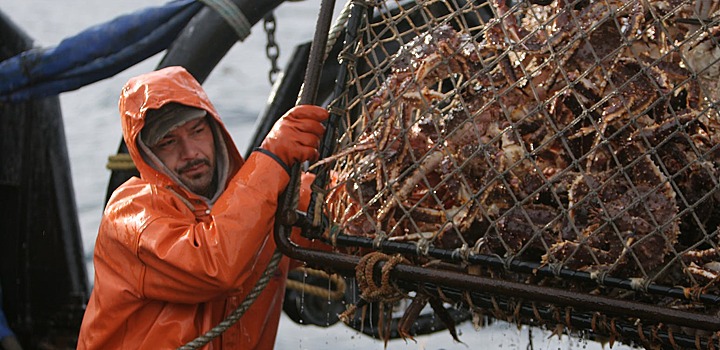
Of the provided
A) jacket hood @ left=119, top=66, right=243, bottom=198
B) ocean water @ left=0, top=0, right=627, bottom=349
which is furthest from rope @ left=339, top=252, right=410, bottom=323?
ocean water @ left=0, top=0, right=627, bottom=349

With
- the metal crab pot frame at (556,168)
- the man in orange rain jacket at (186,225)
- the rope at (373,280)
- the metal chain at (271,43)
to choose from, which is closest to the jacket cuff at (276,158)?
the man in orange rain jacket at (186,225)

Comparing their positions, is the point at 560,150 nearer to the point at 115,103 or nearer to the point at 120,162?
the point at 120,162

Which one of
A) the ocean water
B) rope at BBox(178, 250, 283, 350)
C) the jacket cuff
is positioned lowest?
the ocean water

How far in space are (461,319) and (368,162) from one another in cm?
211

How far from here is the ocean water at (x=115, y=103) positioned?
293 inches

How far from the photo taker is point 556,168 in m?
2.32

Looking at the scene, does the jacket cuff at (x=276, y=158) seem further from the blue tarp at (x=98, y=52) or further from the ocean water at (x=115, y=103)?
the ocean water at (x=115, y=103)

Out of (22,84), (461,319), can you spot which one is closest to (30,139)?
(22,84)

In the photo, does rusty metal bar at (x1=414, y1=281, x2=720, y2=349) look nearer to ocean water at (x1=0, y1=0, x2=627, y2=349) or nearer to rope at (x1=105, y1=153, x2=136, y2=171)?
rope at (x1=105, y1=153, x2=136, y2=171)

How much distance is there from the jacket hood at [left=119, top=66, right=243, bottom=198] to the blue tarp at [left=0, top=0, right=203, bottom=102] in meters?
1.66

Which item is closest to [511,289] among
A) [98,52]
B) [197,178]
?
[197,178]

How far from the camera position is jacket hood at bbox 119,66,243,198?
293 cm

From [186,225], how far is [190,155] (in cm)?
32

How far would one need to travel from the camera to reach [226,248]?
2.56m
